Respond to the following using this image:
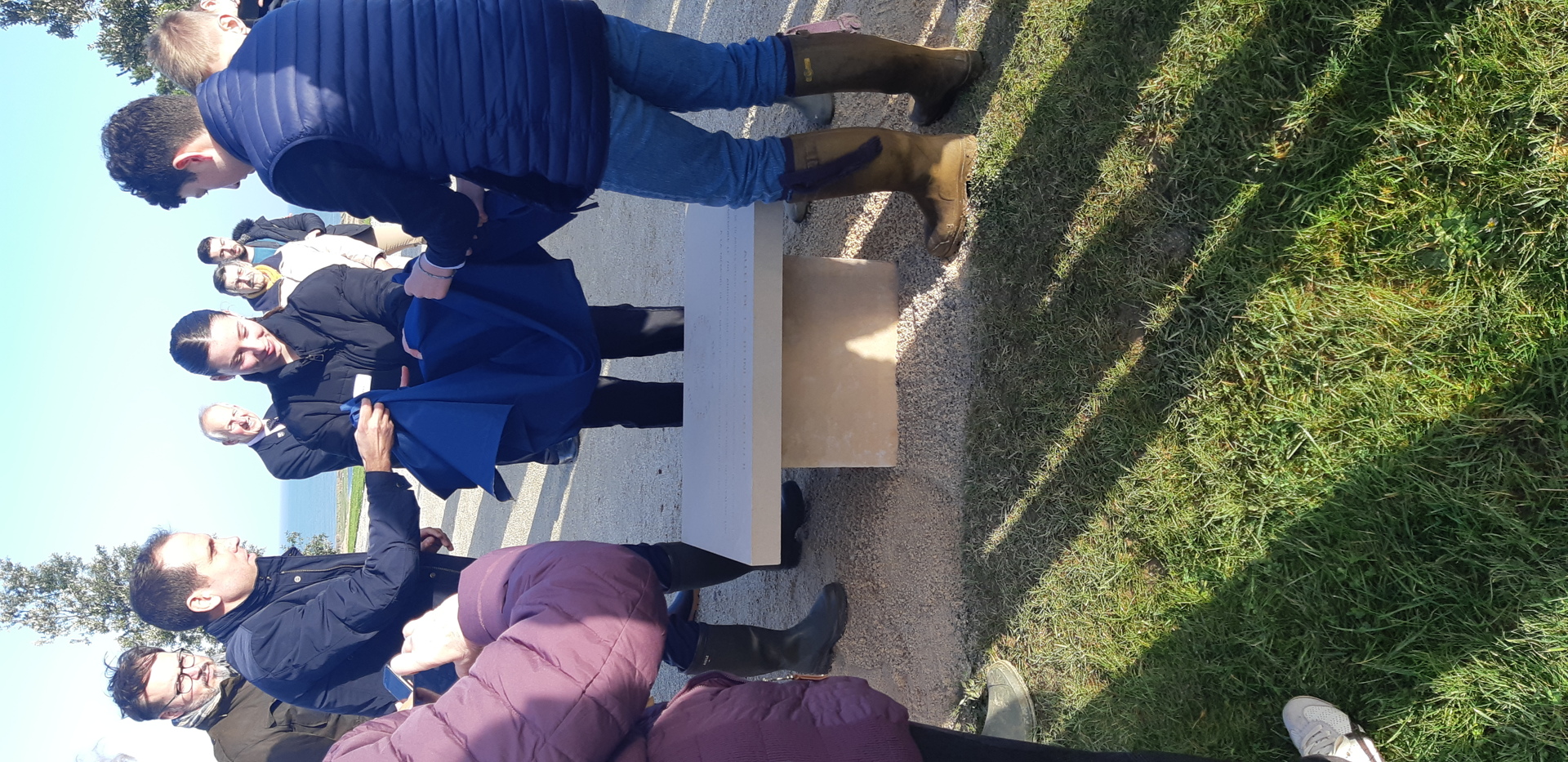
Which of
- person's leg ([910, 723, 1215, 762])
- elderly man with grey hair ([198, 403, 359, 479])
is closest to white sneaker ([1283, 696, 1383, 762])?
person's leg ([910, 723, 1215, 762])

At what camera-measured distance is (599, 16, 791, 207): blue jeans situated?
2100 mm

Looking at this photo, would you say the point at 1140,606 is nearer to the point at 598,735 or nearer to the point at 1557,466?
the point at 1557,466

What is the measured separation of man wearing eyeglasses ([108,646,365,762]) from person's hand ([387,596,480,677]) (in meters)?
1.71

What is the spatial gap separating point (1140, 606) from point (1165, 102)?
52.6 inches

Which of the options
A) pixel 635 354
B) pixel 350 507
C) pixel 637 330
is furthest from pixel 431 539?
pixel 350 507

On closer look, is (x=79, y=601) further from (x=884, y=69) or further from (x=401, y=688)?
(x=884, y=69)

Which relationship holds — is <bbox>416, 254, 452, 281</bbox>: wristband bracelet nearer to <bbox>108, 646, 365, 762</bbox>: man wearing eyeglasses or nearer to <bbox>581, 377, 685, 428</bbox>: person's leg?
<bbox>581, 377, 685, 428</bbox>: person's leg

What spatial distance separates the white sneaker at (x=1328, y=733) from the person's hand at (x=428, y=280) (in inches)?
95.6

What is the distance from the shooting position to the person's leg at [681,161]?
209 cm

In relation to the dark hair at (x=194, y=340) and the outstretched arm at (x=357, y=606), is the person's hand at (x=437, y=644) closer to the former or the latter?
the outstretched arm at (x=357, y=606)

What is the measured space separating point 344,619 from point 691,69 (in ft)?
7.08

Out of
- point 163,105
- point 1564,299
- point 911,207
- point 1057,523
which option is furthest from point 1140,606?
point 163,105

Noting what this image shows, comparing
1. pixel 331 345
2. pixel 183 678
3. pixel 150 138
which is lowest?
pixel 183 678

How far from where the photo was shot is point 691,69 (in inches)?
86.0
